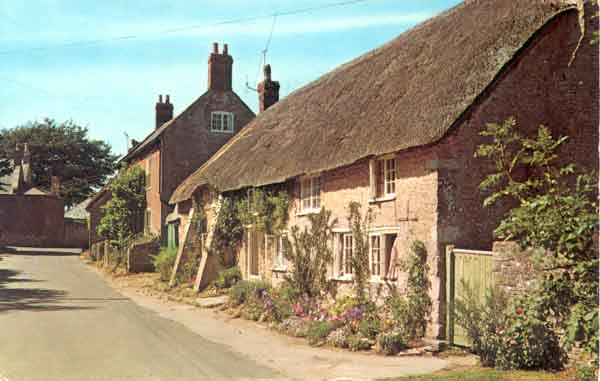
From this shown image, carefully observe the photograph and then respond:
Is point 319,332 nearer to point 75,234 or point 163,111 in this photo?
point 163,111

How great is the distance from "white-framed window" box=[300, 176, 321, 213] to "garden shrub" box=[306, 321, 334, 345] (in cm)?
453

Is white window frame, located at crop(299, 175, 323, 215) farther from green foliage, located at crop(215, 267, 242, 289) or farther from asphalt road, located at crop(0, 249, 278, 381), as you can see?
green foliage, located at crop(215, 267, 242, 289)

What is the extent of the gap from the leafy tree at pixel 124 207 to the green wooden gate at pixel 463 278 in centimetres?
2575

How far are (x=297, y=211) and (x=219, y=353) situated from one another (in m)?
7.72

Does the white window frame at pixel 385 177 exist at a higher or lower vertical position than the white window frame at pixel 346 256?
higher

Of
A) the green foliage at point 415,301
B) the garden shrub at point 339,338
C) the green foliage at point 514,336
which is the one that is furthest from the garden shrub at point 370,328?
the green foliage at point 514,336

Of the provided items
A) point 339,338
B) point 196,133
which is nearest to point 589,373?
point 339,338

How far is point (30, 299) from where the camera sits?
21.9 metres

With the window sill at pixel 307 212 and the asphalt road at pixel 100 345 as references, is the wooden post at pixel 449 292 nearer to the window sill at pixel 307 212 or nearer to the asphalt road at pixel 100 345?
the asphalt road at pixel 100 345

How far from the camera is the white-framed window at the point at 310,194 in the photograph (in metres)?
19.4

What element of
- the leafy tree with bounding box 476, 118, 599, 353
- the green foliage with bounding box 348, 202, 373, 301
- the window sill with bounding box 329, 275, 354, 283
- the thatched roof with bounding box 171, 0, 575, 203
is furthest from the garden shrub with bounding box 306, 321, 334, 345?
the leafy tree with bounding box 476, 118, 599, 353

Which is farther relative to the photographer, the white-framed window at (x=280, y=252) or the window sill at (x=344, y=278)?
the white-framed window at (x=280, y=252)

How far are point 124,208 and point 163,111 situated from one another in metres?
7.88

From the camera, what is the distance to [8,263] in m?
37.8
